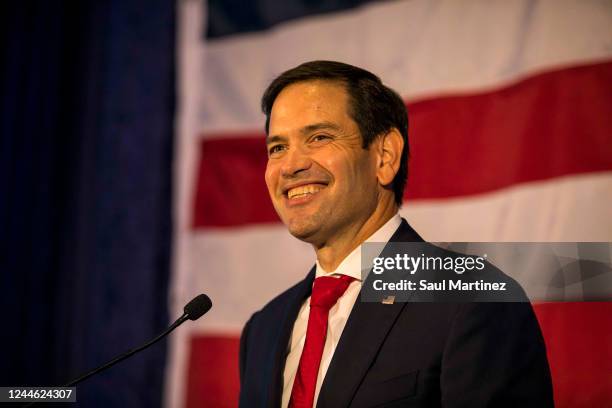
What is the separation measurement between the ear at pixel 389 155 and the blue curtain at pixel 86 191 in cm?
140

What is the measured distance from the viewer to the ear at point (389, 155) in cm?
156

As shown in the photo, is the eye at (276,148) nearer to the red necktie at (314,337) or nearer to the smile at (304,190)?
the smile at (304,190)

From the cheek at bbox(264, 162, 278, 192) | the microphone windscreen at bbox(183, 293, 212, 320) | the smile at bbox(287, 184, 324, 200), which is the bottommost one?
the microphone windscreen at bbox(183, 293, 212, 320)

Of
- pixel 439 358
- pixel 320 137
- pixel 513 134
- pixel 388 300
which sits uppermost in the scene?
pixel 513 134

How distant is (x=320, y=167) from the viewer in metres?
1.50

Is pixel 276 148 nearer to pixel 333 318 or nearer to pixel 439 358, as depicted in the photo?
pixel 333 318

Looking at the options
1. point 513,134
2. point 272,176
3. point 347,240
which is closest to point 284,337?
point 347,240

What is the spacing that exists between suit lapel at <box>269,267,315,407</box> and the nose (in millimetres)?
242

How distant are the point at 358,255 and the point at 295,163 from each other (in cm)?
23

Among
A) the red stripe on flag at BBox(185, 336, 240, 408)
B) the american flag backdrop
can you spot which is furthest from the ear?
the red stripe on flag at BBox(185, 336, 240, 408)

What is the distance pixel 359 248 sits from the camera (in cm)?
151

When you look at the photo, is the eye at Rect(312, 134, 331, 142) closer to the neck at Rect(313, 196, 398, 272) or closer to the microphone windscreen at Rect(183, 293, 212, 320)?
the neck at Rect(313, 196, 398, 272)

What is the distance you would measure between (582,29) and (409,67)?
0.55 m

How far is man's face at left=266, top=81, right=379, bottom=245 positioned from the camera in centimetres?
150
